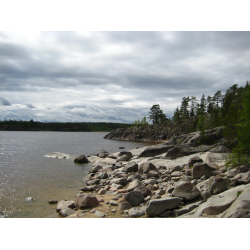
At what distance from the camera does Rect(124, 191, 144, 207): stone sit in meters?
11.8

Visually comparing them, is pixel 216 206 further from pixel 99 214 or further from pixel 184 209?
pixel 99 214

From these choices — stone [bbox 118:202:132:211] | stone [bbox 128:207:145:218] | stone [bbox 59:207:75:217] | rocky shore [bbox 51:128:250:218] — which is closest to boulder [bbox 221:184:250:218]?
rocky shore [bbox 51:128:250:218]

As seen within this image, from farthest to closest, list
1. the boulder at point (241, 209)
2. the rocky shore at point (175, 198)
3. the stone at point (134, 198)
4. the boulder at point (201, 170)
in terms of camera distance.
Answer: the boulder at point (201, 170) → the stone at point (134, 198) → the rocky shore at point (175, 198) → the boulder at point (241, 209)

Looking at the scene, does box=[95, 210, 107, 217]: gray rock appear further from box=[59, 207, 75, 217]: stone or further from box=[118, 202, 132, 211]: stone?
box=[59, 207, 75, 217]: stone

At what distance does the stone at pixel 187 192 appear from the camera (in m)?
10.6

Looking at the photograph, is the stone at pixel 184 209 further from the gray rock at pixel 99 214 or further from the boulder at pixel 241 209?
the gray rock at pixel 99 214

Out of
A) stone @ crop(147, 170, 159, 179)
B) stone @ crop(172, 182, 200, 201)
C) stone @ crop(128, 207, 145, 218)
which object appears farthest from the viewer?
stone @ crop(147, 170, 159, 179)

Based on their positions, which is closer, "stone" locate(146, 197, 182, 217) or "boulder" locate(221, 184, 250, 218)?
"boulder" locate(221, 184, 250, 218)

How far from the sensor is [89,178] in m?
21.4

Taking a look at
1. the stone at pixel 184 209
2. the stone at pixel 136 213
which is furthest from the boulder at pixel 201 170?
the stone at pixel 136 213

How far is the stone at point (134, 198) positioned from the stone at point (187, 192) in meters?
2.29

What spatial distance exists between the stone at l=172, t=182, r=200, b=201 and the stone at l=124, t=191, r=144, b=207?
2287 millimetres
